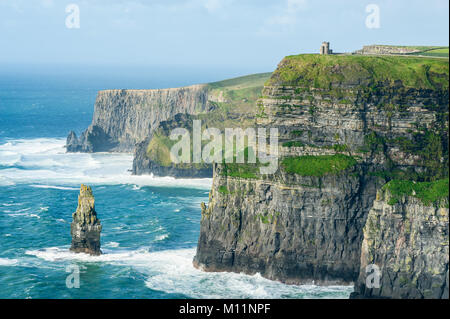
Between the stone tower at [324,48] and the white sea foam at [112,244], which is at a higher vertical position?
the stone tower at [324,48]

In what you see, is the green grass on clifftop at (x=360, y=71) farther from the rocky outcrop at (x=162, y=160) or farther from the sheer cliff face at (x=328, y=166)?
the rocky outcrop at (x=162, y=160)

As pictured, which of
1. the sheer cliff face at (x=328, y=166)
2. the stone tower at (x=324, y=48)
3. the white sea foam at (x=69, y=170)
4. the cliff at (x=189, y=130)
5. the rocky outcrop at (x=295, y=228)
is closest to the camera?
the sheer cliff face at (x=328, y=166)

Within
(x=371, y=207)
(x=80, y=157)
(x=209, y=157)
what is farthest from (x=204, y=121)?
(x=371, y=207)

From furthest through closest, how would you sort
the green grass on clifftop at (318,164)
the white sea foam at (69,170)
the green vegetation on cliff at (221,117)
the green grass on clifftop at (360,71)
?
1. the green vegetation on cliff at (221,117)
2. the white sea foam at (69,170)
3. the green grass on clifftop at (360,71)
4. the green grass on clifftop at (318,164)

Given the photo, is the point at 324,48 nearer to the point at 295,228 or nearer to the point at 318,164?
the point at 318,164

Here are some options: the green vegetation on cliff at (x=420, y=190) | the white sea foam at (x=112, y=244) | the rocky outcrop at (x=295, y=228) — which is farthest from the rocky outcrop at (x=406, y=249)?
the white sea foam at (x=112, y=244)

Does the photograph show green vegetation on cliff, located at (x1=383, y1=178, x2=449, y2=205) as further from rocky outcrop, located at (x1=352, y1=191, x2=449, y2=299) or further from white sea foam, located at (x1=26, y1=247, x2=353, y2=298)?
white sea foam, located at (x1=26, y1=247, x2=353, y2=298)

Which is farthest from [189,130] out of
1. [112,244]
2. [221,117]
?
[112,244]
